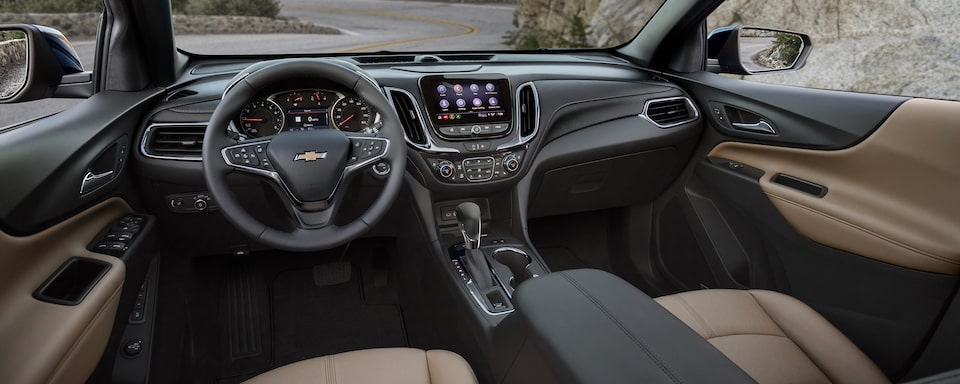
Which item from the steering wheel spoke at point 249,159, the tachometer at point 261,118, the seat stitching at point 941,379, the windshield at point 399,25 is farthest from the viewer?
the windshield at point 399,25

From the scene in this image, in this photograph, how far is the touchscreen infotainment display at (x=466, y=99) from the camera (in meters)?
2.21

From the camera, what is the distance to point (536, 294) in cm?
115

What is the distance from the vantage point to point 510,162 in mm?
2279

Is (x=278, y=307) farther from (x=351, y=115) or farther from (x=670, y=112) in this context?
(x=670, y=112)

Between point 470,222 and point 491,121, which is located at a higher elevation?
point 491,121

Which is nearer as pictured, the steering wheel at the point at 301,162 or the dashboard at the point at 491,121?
the steering wheel at the point at 301,162

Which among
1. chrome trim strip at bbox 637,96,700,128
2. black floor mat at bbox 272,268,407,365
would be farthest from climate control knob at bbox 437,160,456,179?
chrome trim strip at bbox 637,96,700,128

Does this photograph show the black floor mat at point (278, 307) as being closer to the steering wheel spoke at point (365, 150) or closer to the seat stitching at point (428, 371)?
the steering wheel spoke at point (365, 150)

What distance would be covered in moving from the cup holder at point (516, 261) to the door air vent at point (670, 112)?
81 centimetres

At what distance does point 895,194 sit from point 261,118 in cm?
193

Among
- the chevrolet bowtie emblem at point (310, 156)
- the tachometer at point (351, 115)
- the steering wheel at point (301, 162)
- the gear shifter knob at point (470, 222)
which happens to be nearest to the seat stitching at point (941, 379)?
the steering wheel at point (301, 162)

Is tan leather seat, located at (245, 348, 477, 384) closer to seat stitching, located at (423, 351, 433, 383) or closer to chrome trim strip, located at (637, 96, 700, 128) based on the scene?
seat stitching, located at (423, 351, 433, 383)

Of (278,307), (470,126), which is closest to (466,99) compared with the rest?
(470,126)

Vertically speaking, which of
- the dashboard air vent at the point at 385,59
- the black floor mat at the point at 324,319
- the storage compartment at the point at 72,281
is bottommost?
the black floor mat at the point at 324,319
